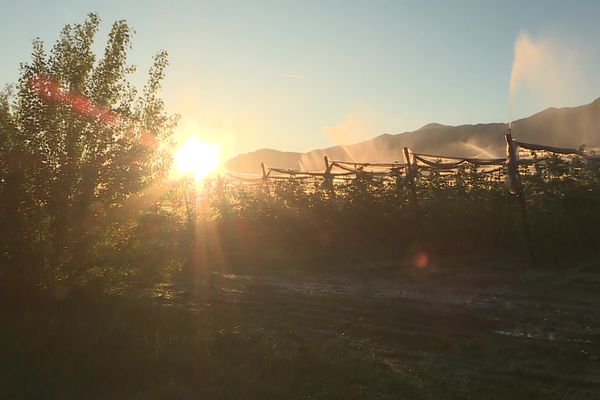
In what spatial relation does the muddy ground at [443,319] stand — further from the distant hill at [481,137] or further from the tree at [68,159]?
the distant hill at [481,137]

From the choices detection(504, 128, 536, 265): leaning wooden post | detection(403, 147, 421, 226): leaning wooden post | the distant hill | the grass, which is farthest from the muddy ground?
the distant hill

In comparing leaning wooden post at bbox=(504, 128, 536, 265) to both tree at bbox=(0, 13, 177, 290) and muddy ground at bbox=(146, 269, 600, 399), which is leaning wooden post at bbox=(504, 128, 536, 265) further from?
tree at bbox=(0, 13, 177, 290)

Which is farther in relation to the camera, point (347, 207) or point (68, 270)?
point (347, 207)

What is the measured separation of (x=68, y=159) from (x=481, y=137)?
4060 inches

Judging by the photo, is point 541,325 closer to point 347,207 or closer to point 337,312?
point 337,312

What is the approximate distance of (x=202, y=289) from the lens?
1209 centimetres

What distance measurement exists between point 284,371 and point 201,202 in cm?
2199

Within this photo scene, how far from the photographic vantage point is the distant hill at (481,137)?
92938 millimetres

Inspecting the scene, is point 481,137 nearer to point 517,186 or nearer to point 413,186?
point 413,186

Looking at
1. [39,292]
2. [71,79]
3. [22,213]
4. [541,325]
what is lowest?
[541,325]

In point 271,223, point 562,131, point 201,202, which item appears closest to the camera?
point 271,223

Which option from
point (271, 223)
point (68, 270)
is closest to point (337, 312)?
point (68, 270)

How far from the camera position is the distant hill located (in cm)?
9294

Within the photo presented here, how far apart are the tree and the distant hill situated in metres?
75.8
